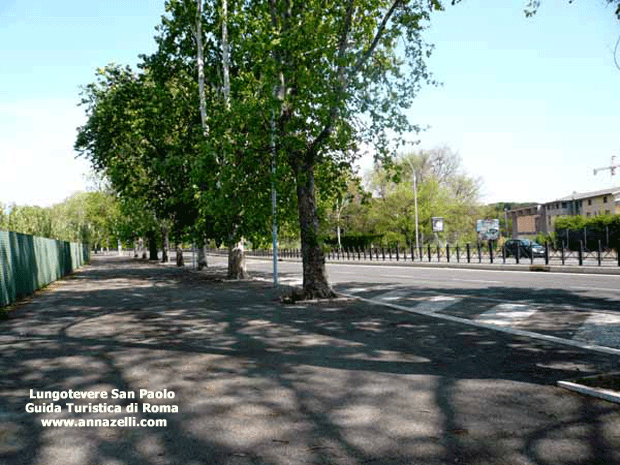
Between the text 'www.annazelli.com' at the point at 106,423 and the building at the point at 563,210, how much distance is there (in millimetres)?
62999

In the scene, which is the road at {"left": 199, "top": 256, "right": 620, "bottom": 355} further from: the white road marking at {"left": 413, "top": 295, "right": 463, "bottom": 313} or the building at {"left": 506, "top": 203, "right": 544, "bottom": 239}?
the building at {"left": 506, "top": 203, "right": 544, "bottom": 239}

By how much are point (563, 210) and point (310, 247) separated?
82.2m

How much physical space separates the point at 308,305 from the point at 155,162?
52.0ft

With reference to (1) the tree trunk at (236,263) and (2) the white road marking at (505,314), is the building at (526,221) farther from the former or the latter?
(2) the white road marking at (505,314)

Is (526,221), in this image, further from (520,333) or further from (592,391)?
(592,391)

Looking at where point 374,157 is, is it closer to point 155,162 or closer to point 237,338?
point 237,338

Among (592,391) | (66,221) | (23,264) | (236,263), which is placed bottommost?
(592,391)

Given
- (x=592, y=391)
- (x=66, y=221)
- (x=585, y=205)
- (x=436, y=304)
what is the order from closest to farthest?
1. (x=592, y=391)
2. (x=436, y=304)
3. (x=66, y=221)
4. (x=585, y=205)

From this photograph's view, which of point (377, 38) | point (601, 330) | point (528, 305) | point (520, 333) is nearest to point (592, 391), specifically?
point (520, 333)

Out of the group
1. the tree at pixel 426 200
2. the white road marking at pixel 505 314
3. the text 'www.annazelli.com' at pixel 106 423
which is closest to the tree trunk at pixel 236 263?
the white road marking at pixel 505 314

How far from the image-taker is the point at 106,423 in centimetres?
410

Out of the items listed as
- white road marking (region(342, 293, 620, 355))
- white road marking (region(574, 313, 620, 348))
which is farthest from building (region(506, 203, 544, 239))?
white road marking (region(574, 313, 620, 348))

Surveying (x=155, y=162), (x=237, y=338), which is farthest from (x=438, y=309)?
(x=155, y=162)

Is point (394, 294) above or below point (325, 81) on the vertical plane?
below
